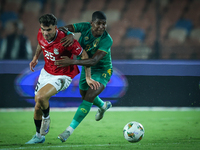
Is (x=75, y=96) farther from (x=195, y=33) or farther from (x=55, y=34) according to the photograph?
(x=195, y=33)

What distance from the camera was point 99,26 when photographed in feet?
14.6

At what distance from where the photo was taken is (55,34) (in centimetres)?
421

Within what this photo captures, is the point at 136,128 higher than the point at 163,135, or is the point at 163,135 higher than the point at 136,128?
the point at 136,128

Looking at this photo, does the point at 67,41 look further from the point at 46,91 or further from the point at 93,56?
the point at 46,91

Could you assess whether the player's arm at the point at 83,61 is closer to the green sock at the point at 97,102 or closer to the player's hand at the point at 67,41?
the player's hand at the point at 67,41

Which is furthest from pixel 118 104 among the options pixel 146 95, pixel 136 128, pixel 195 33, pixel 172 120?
pixel 195 33

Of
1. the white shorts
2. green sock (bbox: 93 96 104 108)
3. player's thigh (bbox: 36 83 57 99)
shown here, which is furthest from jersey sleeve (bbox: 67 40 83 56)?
green sock (bbox: 93 96 104 108)

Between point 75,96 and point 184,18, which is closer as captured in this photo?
point 75,96

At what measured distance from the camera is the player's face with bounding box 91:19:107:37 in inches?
175

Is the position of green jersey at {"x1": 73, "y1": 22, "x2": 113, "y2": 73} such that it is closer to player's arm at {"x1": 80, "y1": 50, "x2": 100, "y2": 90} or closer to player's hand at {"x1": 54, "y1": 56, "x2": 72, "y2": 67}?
player's arm at {"x1": 80, "y1": 50, "x2": 100, "y2": 90}

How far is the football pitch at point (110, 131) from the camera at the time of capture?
168 inches

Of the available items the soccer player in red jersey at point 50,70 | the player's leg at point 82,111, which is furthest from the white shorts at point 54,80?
the player's leg at point 82,111

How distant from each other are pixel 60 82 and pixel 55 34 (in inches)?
24.8

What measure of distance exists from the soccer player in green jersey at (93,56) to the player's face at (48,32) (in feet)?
0.49
